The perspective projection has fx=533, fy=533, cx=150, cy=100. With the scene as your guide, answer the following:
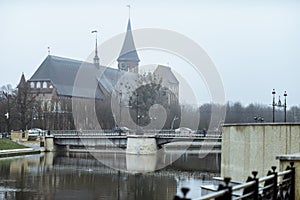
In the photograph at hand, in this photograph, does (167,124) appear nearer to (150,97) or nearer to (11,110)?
(150,97)

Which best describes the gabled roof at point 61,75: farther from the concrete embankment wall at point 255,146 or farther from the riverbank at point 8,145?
the concrete embankment wall at point 255,146

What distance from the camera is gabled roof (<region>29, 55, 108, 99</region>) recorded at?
3602 inches

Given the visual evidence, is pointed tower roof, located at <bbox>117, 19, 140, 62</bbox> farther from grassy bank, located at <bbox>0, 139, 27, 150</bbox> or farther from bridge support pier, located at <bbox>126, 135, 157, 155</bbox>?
bridge support pier, located at <bbox>126, 135, 157, 155</bbox>

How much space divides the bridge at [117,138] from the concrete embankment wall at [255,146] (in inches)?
1270

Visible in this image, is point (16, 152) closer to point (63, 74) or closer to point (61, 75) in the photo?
point (61, 75)

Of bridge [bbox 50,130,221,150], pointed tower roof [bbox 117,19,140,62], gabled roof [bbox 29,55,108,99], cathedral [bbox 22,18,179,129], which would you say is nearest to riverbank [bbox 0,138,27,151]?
bridge [bbox 50,130,221,150]

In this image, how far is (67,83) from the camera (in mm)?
93625

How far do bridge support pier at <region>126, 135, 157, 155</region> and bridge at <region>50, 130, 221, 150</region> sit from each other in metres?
0.35

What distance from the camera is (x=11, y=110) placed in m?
68.1

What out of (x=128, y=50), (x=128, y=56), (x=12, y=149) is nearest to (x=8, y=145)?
(x=12, y=149)

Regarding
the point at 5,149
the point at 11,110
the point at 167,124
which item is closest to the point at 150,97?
the point at 167,124

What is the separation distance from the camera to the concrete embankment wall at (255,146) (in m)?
17.8

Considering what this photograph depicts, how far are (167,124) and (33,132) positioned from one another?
2031cm

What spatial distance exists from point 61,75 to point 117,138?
38.2 metres
